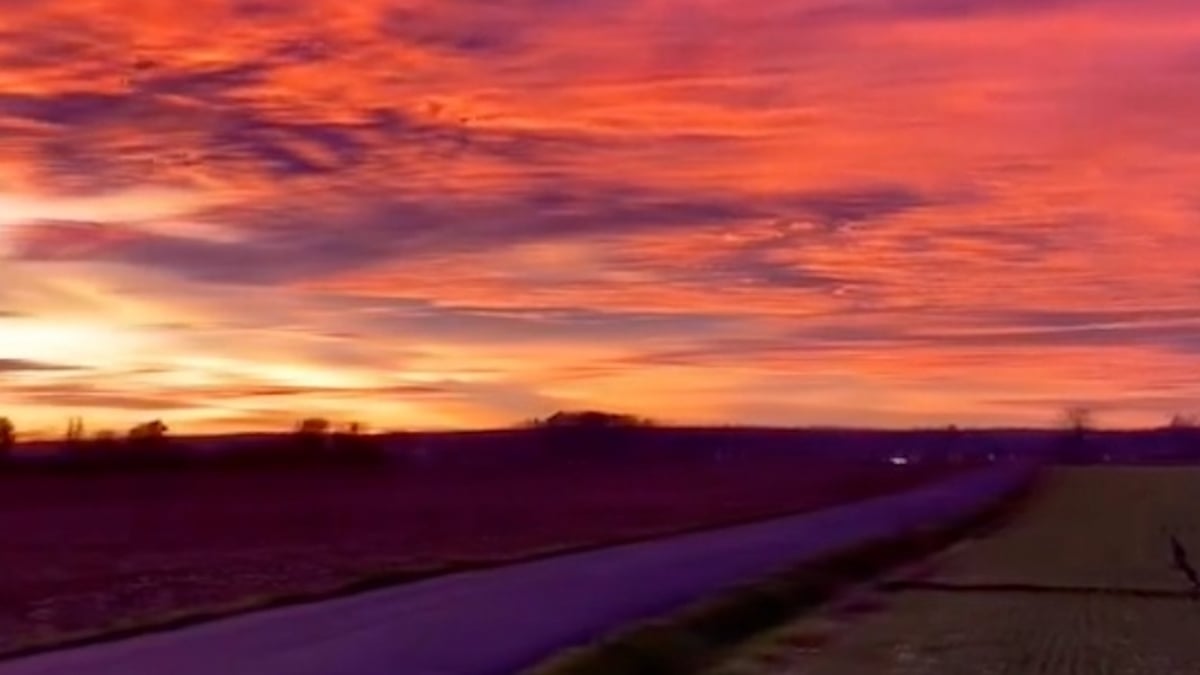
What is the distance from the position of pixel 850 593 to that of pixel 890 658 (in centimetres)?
1360

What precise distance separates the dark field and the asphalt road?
208cm

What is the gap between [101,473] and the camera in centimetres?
13862

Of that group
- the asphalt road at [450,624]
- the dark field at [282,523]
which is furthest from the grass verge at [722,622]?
the dark field at [282,523]

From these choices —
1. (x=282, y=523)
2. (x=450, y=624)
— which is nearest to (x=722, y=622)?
(x=450, y=624)

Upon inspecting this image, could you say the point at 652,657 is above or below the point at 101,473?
below

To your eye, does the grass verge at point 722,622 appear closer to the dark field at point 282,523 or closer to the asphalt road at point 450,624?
the asphalt road at point 450,624

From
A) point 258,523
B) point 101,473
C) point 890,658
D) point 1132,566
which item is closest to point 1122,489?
point 101,473

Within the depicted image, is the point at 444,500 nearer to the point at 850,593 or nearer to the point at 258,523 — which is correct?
the point at 258,523

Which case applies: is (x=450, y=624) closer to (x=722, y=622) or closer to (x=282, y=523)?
(x=722, y=622)

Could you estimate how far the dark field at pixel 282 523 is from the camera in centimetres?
3966

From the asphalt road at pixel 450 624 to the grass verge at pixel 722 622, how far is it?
769 mm

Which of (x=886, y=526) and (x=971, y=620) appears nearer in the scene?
(x=971, y=620)

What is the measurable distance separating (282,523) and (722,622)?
147 feet

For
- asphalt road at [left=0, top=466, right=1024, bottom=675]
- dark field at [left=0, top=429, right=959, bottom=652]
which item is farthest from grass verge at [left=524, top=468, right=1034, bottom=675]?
dark field at [left=0, top=429, right=959, bottom=652]
